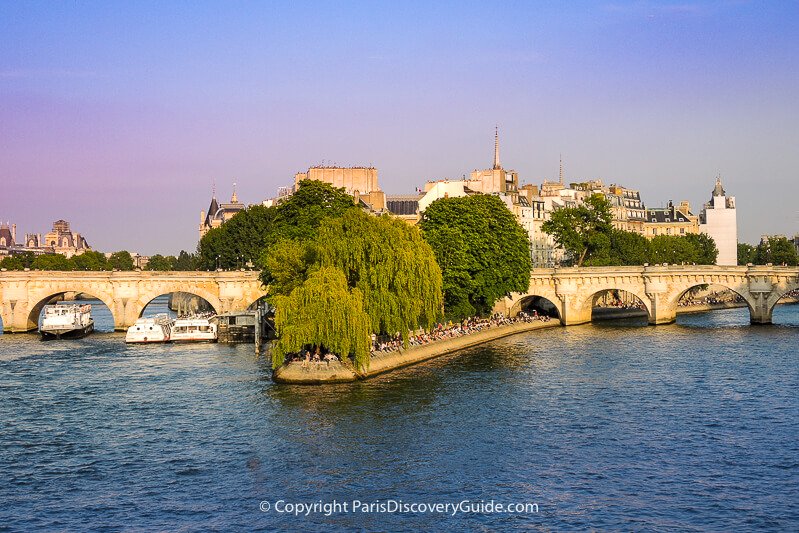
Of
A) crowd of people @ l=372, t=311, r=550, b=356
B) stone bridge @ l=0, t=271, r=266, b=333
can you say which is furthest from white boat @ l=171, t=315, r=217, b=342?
crowd of people @ l=372, t=311, r=550, b=356

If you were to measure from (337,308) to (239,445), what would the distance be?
15.2m

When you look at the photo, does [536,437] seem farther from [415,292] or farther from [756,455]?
[415,292]

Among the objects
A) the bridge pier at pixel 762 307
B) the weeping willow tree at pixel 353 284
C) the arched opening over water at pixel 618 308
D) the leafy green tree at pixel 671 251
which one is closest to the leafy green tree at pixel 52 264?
the arched opening over water at pixel 618 308

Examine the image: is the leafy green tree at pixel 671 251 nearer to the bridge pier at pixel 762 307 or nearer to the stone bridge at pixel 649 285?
the stone bridge at pixel 649 285

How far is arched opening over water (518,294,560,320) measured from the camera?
111812 millimetres

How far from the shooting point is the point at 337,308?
56062 millimetres

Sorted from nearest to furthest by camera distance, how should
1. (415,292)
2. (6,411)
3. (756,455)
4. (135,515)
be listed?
1. (135,515)
2. (756,455)
3. (6,411)
4. (415,292)

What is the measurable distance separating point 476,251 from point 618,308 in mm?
40608

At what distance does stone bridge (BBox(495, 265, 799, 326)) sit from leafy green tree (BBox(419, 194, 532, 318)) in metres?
7.34

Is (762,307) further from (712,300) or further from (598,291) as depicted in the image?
(712,300)

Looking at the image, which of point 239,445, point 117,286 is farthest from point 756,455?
point 117,286

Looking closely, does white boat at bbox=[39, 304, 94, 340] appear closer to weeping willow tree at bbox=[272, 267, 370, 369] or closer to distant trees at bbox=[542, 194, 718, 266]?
weeping willow tree at bbox=[272, 267, 370, 369]

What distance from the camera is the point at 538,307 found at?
118812 millimetres

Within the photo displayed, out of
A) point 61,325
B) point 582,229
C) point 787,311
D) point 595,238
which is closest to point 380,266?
point 61,325
